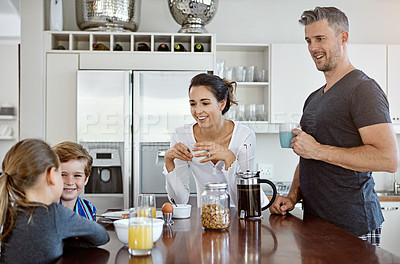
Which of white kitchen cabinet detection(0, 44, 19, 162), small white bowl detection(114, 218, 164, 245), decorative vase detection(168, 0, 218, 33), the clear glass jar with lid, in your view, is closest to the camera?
small white bowl detection(114, 218, 164, 245)

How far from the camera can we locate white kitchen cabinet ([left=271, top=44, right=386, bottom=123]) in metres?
3.94

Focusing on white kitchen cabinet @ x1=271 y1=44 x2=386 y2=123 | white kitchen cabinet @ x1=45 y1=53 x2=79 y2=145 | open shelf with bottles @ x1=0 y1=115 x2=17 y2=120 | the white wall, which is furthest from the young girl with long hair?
open shelf with bottles @ x1=0 y1=115 x2=17 y2=120

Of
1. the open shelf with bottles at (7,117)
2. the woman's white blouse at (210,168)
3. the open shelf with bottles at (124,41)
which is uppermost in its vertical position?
the open shelf with bottles at (124,41)

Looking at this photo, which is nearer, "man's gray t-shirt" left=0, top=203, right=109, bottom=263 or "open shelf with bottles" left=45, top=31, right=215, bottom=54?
"man's gray t-shirt" left=0, top=203, right=109, bottom=263

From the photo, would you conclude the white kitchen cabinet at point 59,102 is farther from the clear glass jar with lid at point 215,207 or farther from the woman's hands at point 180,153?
the clear glass jar with lid at point 215,207

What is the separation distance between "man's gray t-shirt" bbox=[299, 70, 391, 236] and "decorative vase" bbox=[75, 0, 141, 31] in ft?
7.32

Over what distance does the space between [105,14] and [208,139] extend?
1743 millimetres

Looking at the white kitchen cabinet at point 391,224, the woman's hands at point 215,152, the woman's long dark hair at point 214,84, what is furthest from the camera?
the white kitchen cabinet at point 391,224

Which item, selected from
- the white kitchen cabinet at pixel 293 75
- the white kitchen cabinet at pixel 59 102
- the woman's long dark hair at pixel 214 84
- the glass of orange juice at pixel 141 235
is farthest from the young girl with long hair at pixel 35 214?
the white kitchen cabinet at pixel 293 75

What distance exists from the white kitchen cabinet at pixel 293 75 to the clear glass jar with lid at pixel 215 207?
230 cm

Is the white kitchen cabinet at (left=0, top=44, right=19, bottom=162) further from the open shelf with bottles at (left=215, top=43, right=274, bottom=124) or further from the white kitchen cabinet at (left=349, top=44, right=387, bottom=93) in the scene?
the white kitchen cabinet at (left=349, top=44, right=387, bottom=93)

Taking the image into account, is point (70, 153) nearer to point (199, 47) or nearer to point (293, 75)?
point (199, 47)

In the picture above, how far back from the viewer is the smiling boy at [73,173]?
1.98 m

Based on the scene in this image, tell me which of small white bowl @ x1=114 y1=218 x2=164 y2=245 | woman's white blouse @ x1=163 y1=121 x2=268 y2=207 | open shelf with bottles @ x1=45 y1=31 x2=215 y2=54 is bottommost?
small white bowl @ x1=114 y1=218 x2=164 y2=245
